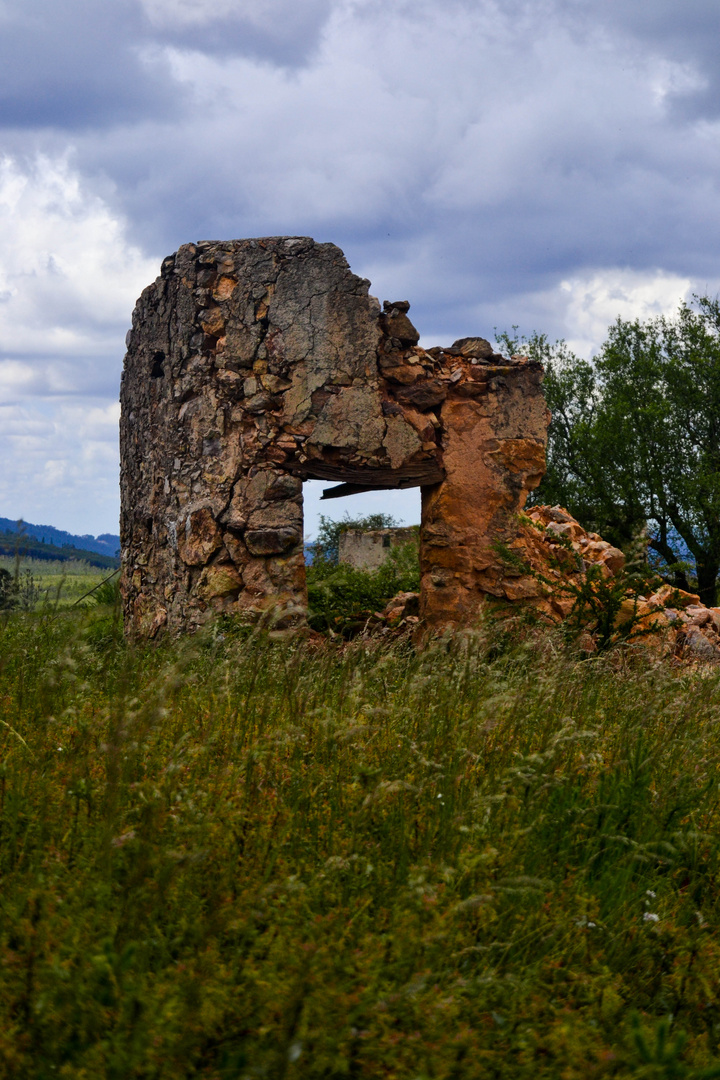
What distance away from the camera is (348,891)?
2.54 meters

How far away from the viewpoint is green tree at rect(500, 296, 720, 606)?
1919 centimetres

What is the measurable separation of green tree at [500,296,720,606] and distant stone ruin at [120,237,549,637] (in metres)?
12.2

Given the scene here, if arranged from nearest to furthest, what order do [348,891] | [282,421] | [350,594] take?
[348,891]
[282,421]
[350,594]

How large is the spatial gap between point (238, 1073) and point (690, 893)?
6.21 ft

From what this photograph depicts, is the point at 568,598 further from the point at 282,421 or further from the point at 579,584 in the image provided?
the point at 282,421

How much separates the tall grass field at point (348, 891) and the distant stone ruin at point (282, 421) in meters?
3.13

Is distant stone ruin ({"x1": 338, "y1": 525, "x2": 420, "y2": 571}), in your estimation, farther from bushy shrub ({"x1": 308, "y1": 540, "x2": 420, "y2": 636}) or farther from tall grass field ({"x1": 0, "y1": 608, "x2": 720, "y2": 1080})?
tall grass field ({"x1": 0, "y1": 608, "x2": 720, "y2": 1080})

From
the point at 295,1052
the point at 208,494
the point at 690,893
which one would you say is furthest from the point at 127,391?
the point at 295,1052

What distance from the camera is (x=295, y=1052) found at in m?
1.65

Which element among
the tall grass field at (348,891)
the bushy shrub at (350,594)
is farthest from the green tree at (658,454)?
the tall grass field at (348,891)

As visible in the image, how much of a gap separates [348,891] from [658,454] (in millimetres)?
18855

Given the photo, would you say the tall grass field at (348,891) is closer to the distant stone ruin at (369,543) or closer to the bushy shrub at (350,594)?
the bushy shrub at (350,594)

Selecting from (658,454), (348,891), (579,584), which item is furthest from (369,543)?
(348,891)

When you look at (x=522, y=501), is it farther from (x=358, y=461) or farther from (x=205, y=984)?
(x=205, y=984)
